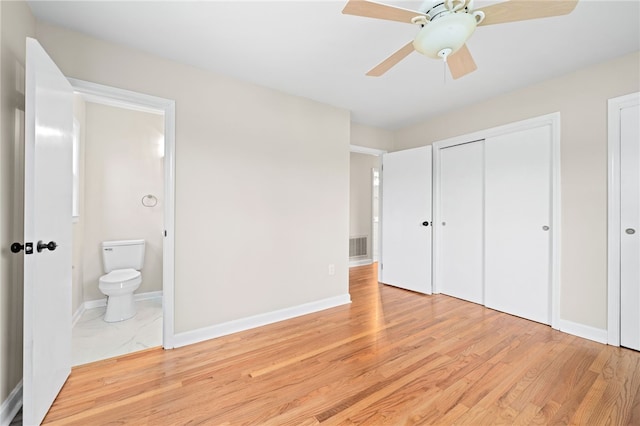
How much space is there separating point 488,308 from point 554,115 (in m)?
2.14

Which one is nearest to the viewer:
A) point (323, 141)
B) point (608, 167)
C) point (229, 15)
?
point (229, 15)

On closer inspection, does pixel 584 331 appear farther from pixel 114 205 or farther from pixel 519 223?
pixel 114 205

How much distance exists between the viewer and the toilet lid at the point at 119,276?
2.70 metres

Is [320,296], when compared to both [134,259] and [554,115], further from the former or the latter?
[554,115]

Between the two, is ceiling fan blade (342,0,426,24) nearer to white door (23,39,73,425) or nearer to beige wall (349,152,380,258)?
white door (23,39,73,425)

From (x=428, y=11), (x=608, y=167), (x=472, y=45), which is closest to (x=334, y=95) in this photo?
(x=472, y=45)

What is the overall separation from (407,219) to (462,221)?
712 mm

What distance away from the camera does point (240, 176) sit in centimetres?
262

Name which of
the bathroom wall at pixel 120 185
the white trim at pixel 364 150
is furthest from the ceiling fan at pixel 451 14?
the bathroom wall at pixel 120 185

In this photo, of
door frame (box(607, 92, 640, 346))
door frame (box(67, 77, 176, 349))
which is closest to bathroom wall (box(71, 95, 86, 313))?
door frame (box(67, 77, 176, 349))

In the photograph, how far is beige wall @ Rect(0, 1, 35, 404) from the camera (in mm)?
1415

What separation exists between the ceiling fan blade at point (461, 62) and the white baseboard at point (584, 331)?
2501 mm

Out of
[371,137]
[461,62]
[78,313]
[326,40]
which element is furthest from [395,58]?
[78,313]

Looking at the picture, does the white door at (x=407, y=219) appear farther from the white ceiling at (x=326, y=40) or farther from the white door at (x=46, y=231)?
the white door at (x=46, y=231)
